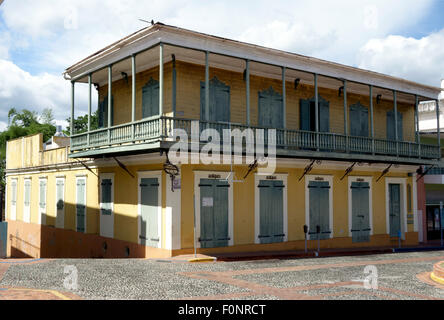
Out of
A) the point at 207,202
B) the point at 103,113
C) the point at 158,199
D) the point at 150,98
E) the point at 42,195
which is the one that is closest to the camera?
the point at 158,199

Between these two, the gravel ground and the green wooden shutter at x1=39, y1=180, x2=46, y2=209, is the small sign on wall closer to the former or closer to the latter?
the gravel ground

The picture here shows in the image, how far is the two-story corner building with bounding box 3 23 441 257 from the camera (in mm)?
15961

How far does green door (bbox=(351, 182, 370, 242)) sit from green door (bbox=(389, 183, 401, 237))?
1822mm

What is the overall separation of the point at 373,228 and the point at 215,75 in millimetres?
10260

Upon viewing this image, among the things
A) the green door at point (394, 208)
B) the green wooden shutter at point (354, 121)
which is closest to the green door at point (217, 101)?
the green wooden shutter at point (354, 121)

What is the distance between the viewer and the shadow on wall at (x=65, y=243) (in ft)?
59.7

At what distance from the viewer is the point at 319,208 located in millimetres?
19906

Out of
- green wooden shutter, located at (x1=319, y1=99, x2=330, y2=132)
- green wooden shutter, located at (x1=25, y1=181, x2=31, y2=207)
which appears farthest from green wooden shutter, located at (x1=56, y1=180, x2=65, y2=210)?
green wooden shutter, located at (x1=319, y1=99, x2=330, y2=132)

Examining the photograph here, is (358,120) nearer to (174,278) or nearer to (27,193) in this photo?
(174,278)

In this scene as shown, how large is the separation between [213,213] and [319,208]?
5.36m

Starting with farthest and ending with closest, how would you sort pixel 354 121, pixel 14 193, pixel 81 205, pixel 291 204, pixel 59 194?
pixel 14 193
pixel 59 194
pixel 354 121
pixel 81 205
pixel 291 204

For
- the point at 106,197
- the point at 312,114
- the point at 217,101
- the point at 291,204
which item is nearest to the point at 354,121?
the point at 312,114

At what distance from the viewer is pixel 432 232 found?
26.4 m
